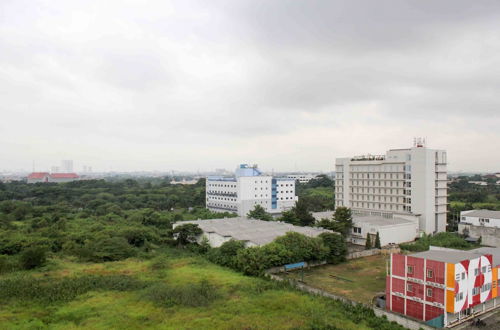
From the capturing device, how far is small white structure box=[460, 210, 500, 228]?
2984 centimetres

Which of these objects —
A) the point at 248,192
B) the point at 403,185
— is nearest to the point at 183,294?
Result: the point at 403,185

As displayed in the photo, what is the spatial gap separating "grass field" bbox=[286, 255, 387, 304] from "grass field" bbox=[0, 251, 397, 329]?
0.32m

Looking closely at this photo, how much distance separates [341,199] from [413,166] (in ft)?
29.8

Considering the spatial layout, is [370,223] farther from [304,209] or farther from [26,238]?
[26,238]

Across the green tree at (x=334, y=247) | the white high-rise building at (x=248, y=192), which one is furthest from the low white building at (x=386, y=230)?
the white high-rise building at (x=248, y=192)

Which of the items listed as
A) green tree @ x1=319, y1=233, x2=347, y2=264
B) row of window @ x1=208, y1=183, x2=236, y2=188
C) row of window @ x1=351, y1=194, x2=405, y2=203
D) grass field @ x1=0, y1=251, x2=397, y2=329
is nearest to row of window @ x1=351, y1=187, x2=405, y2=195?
row of window @ x1=351, y1=194, x2=405, y2=203

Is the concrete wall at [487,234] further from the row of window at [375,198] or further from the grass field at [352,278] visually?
the grass field at [352,278]

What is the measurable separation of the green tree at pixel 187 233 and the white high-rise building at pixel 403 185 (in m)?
18.0

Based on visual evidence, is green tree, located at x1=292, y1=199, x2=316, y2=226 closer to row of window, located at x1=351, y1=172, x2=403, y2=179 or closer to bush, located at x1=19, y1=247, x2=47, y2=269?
row of window, located at x1=351, y1=172, x2=403, y2=179

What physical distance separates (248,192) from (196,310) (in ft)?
108

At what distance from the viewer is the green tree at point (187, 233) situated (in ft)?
90.4

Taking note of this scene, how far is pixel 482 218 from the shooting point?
30.6 m

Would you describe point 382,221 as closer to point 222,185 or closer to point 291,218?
point 291,218

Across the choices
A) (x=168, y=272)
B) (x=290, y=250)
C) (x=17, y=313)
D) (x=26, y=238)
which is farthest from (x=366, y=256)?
(x=26, y=238)
